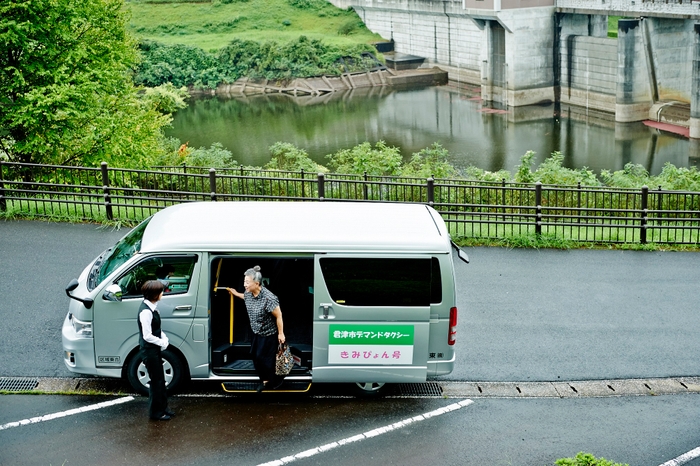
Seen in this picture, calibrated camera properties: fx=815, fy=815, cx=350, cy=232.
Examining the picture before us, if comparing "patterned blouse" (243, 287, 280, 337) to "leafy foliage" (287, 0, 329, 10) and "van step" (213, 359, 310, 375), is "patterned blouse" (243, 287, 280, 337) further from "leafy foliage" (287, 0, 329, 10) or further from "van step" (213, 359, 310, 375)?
"leafy foliage" (287, 0, 329, 10)

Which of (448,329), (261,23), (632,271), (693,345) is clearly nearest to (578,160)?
(632,271)

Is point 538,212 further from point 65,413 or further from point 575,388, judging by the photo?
point 65,413

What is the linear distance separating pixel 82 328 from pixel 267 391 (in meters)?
2.21

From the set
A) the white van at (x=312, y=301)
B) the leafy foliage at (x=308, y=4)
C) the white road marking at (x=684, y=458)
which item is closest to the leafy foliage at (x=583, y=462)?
the white road marking at (x=684, y=458)

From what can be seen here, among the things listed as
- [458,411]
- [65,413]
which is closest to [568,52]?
[458,411]

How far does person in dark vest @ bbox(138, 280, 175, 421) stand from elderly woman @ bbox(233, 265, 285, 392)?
0.93m

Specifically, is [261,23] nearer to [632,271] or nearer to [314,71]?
[314,71]

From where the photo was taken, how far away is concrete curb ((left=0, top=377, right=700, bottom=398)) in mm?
9688

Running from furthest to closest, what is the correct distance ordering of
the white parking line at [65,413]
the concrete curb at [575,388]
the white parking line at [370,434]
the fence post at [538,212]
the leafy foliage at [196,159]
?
the leafy foliage at [196,159]
the fence post at [538,212]
the concrete curb at [575,388]
the white parking line at [65,413]
the white parking line at [370,434]

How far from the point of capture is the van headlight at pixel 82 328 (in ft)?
30.1

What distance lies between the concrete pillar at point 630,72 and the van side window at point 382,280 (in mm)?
46357

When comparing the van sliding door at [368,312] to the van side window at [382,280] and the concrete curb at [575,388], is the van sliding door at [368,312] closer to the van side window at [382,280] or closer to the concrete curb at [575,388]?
the van side window at [382,280]

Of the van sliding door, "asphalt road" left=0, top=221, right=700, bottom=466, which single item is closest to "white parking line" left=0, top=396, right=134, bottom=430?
"asphalt road" left=0, top=221, right=700, bottom=466

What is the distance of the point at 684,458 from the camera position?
27.8 ft
